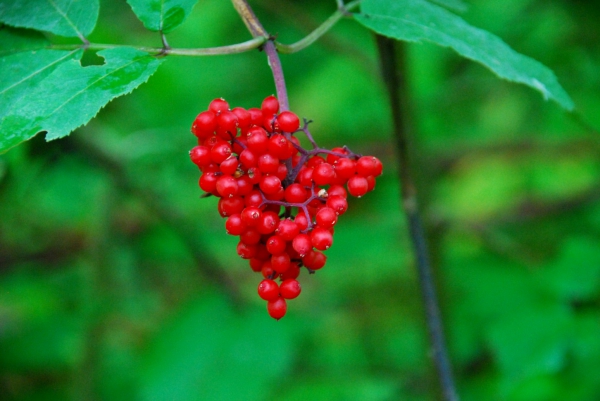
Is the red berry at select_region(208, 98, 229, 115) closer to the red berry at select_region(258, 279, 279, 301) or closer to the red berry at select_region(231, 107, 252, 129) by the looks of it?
the red berry at select_region(231, 107, 252, 129)

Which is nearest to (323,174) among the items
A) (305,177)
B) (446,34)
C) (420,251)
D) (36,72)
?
(305,177)

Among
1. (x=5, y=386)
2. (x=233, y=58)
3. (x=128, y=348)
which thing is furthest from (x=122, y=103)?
(x=5, y=386)

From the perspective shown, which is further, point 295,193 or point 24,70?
point 24,70

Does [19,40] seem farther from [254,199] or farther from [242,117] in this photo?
[254,199]

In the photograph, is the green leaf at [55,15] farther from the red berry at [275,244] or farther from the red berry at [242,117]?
the red berry at [275,244]

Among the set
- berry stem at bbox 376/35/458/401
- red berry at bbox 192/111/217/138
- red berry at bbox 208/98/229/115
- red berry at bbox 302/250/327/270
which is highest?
red berry at bbox 208/98/229/115

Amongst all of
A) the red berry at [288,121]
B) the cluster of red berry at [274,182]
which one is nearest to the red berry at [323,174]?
the cluster of red berry at [274,182]

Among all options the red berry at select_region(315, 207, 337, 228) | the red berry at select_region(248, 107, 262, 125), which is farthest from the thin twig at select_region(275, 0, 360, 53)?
the red berry at select_region(315, 207, 337, 228)
